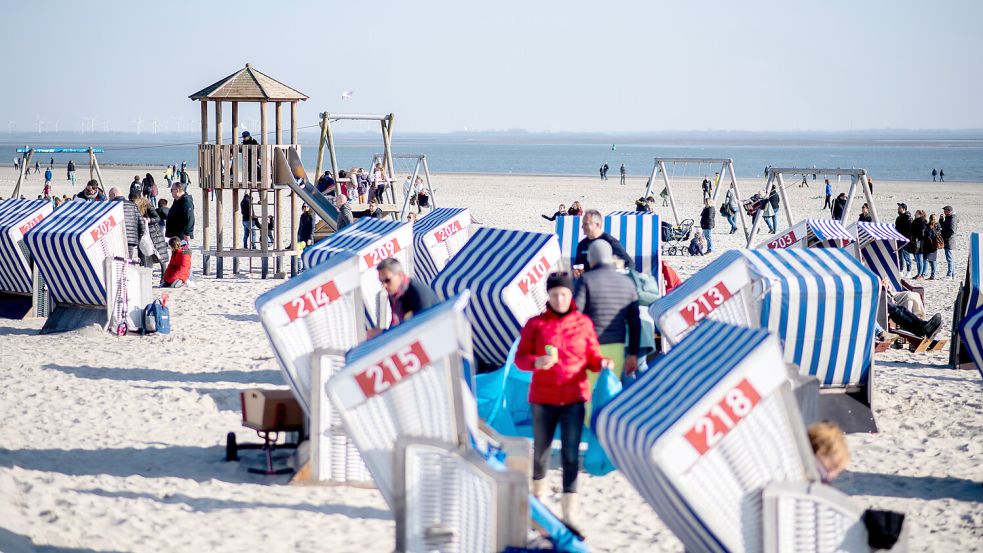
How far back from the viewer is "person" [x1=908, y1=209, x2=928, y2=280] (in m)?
20.0

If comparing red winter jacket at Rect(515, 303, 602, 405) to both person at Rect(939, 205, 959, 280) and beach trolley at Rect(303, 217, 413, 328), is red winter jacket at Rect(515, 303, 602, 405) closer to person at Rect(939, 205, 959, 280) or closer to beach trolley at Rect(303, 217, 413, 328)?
beach trolley at Rect(303, 217, 413, 328)

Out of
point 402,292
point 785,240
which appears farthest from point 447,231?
point 402,292

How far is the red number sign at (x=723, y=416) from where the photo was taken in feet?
14.9

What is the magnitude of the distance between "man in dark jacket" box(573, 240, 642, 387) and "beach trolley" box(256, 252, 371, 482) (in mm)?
1476

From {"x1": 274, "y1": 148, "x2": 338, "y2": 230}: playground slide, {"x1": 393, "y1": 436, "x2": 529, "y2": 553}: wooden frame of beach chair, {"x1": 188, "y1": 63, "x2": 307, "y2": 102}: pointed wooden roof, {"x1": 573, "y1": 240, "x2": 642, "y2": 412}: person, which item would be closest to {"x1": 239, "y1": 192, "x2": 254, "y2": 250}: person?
{"x1": 274, "y1": 148, "x2": 338, "y2": 230}: playground slide

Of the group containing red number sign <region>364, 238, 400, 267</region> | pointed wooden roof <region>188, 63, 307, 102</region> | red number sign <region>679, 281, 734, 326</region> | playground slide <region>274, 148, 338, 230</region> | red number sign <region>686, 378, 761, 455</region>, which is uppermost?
pointed wooden roof <region>188, 63, 307, 102</region>

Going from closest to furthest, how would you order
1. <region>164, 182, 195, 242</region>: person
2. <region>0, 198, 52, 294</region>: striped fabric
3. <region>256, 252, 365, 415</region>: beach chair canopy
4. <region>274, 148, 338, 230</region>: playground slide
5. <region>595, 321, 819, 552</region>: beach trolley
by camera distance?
<region>595, 321, 819, 552</region>: beach trolley, <region>256, 252, 365, 415</region>: beach chair canopy, <region>0, 198, 52, 294</region>: striped fabric, <region>164, 182, 195, 242</region>: person, <region>274, 148, 338, 230</region>: playground slide

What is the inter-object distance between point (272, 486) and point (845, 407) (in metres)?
4.62

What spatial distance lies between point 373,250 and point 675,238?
13330 millimetres

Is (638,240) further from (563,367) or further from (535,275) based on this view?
(563,367)

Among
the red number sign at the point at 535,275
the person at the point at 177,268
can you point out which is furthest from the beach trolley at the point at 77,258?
the red number sign at the point at 535,275

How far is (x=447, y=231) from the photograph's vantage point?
13594 mm

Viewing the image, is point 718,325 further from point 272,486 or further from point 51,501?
point 51,501

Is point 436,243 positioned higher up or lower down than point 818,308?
higher up
